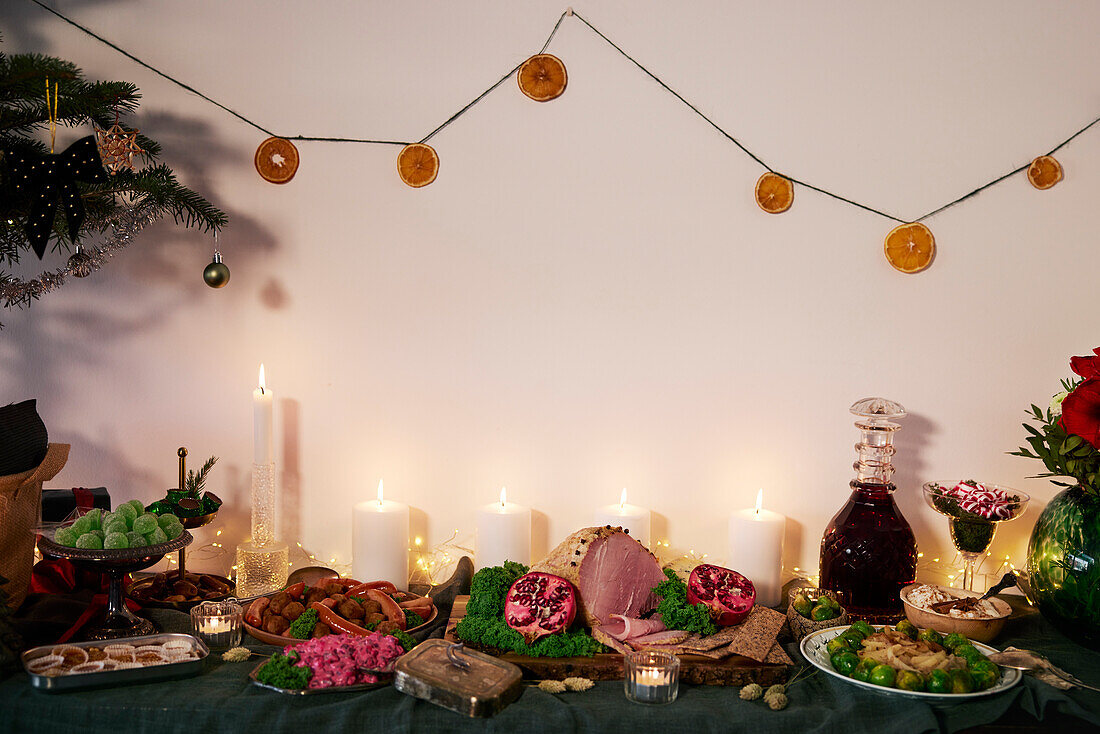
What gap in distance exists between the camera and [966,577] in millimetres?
1438

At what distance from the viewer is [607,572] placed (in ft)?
4.17

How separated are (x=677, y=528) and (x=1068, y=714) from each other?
70 centimetres

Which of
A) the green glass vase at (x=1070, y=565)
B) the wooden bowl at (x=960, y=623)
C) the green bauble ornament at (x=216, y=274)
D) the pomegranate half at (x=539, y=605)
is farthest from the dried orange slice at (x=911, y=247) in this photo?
the green bauble ornament at (x=216, y=274)

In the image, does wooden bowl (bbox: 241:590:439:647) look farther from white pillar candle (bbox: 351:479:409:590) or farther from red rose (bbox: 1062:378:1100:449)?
red rose (bbox: 1062:378:1100:449)

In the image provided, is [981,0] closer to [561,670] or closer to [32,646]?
[561,670]

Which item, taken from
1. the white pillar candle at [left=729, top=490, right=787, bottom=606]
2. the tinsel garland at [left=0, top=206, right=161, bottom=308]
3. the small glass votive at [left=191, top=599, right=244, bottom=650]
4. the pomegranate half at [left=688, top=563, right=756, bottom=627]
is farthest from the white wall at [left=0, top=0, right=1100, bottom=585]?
the small glass votive at [left=191, top=599, right=244, bottom=650]

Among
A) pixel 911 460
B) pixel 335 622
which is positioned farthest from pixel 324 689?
pixel 911 460

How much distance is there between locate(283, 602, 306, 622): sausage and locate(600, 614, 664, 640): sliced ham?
46 centimetres

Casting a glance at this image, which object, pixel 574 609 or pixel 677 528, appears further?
pixel 677 528

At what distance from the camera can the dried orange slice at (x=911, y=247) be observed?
5.00 ft

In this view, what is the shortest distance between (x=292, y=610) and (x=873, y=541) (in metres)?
0.93

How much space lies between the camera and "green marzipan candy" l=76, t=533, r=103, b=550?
3.92ft

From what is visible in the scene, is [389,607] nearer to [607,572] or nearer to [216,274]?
[607,572]

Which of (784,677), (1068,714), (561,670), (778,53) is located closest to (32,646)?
(561,670)
